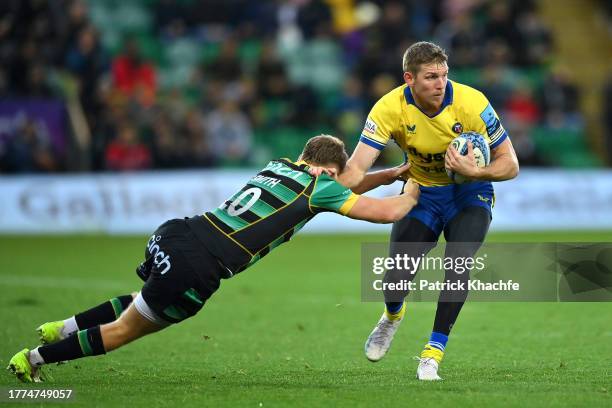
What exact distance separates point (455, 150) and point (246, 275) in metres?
9.21

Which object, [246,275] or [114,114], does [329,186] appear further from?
[114,114]

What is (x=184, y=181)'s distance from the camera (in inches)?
844

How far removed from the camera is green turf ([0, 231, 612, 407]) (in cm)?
738

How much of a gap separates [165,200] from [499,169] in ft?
45.9

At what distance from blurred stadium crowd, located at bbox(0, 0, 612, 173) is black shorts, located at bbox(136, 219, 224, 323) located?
46.8ft

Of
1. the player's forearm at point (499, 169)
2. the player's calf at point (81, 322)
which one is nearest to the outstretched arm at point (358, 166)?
the player's forearm at point (499, 169)

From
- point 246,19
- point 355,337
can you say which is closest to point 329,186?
point 355,337

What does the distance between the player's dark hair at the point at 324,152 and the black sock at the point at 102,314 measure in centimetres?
192

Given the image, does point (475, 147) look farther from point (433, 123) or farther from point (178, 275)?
point (178, 275)

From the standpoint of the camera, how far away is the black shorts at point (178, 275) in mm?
7574

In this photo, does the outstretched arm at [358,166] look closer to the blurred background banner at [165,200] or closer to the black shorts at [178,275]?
the black shorts at [178,275]

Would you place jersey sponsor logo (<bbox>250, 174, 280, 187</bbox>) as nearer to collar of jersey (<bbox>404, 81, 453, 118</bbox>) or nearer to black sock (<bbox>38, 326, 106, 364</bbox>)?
A: collar of jersey (<bbox>404, 81, 453, 118</bbox>)

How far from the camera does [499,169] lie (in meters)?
8.08

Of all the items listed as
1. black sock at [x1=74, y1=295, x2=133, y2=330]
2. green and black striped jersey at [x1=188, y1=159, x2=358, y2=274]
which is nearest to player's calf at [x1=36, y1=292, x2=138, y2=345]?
black sock at [x1=74, y1=295, x2=133, y2=330]
